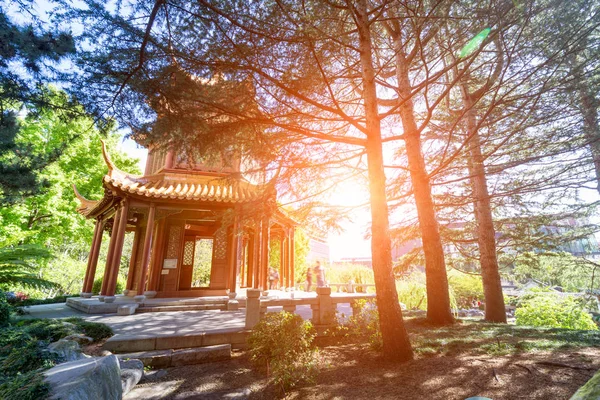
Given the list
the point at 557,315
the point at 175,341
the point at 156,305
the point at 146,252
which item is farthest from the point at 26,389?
the point at 557,315

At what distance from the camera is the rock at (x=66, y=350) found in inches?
159

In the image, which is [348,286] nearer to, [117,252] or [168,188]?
[168,188]

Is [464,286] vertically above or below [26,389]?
above

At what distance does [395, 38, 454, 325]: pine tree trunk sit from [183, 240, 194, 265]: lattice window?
9.77 meters

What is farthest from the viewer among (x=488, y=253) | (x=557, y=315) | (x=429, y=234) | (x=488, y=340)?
(x=557, y=315)

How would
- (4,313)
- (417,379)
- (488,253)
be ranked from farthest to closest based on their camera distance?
1. (488,253)
2. (4,313)
3. (417,379)

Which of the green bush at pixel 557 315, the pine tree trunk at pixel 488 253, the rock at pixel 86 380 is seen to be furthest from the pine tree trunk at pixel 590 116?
the rock at pixel 86 380

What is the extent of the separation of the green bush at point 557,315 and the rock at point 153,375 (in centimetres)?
1103

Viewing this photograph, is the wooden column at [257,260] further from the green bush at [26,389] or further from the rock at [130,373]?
the green bush at [26,389]

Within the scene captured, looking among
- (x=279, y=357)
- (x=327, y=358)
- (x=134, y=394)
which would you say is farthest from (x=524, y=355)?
(x=134, y=394)

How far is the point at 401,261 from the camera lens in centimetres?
1009

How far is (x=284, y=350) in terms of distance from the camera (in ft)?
13.5

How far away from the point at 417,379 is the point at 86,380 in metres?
3.73

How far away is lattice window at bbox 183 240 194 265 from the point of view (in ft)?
40.2
